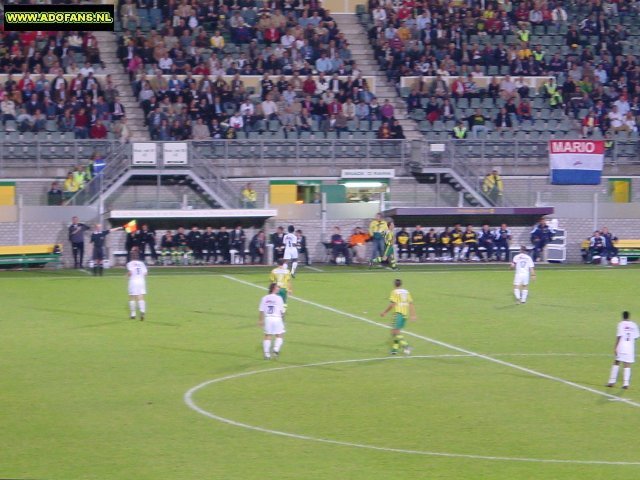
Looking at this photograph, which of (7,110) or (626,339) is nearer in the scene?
(626,339)

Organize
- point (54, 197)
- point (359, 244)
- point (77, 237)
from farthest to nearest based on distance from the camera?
point (359, 244) → point (54, 197) → point (77, 237)

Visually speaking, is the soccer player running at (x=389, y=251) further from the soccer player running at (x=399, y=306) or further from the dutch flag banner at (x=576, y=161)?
the soccer player running at (x=399, y=306)

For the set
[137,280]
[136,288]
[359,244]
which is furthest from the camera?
[359,244]

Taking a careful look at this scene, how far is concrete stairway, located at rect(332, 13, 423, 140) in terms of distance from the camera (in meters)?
53.2

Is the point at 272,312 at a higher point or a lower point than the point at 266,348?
higher

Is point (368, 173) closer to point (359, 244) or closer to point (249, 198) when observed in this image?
point (359, 244)

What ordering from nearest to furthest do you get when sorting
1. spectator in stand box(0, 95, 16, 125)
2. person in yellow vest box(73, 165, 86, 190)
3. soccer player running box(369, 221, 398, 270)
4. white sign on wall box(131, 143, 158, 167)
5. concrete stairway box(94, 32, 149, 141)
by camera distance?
soccer player running box(369, 221, 398, 270) → person in yellow vest box(73, 165, 86, 190) → white sign on wall box(131, 143, 158, 167) → spectator in stand box(0, 95, 16, 125) → concrete stairway box(94, 32, 149, 141)

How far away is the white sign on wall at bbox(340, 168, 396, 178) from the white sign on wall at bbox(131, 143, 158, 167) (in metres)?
7.83

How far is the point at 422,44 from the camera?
5650 cm

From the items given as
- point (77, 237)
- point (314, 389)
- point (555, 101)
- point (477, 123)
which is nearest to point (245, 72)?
point (477, 123)

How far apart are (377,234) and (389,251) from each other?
0.80 metres

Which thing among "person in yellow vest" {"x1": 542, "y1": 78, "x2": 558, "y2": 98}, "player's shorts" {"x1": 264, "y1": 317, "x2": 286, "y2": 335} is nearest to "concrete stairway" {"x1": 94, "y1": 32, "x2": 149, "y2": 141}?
"person in yellow vest" {"x1": 542, "y1": 78, "x2": 558, "y2": 98}

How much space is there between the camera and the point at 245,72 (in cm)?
5312

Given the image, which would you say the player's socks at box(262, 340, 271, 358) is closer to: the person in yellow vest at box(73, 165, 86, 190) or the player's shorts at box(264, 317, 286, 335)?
the player's shorts at box(264, 317, 286, 335)
